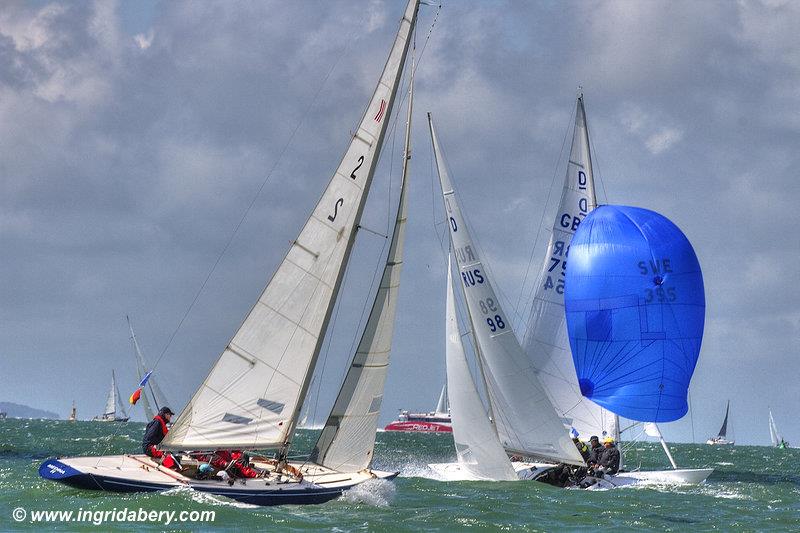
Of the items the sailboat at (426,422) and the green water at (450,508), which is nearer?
the green water at (450,508)

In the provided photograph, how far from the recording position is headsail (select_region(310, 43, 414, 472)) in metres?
24.1

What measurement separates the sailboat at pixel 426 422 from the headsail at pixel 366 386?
118m

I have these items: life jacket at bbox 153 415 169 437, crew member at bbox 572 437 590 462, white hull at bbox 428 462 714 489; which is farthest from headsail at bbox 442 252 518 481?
life jacket at bbox 153 415 169 437

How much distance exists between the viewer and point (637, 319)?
114 feet

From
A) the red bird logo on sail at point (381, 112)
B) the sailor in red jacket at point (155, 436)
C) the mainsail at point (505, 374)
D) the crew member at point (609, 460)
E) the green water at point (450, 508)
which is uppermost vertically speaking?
the red bird logo on sail at point (381, 112)

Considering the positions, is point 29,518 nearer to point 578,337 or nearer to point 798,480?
point 578,337

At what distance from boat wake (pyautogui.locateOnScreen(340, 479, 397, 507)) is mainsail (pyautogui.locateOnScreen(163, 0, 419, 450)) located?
1664mm

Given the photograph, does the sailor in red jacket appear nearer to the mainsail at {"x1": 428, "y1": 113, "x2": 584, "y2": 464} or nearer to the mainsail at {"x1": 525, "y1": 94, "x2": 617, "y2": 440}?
the mainsail at {"x1": 428, "y1": 113, "x2": 584, "y2": 464}

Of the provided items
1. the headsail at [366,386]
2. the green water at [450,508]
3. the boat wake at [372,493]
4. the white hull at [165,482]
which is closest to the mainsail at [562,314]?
the green water at [450,508]

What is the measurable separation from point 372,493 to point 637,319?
555 inches

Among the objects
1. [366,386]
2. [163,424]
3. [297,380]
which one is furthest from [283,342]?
[163,424]

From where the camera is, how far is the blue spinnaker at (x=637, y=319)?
34.5 m

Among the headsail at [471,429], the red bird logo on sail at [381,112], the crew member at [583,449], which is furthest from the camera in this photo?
the crew member at [583,449]

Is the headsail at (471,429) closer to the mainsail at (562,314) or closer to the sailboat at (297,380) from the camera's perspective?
the sailboat at (297,380)
